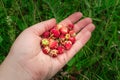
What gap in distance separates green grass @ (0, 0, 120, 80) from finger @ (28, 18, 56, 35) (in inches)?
9.7

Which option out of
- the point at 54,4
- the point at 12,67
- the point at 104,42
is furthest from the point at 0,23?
the point at 104,42

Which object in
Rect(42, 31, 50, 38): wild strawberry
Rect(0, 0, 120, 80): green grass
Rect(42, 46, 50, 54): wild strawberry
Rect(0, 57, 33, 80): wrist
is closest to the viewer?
Rect(0, 57, 33, 80): wrist

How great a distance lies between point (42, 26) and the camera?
282 centimetres

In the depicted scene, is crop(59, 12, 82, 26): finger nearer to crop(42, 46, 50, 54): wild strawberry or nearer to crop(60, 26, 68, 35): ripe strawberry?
crop(60, 26, 68, 35): ripe strawberry

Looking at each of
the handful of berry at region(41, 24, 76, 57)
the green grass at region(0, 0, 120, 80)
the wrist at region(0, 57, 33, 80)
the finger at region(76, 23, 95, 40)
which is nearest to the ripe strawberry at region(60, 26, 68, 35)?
the handful of berry at region(41, 24, 76, 57)

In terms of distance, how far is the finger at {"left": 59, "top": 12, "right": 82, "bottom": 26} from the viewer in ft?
9.91

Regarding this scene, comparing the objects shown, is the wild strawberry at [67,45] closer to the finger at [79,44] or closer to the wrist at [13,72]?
the finger at [79,44]

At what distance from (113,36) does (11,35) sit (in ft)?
2.94

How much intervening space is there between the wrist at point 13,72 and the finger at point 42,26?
312mm

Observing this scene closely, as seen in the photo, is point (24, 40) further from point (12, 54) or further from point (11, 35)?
point (11, 35)

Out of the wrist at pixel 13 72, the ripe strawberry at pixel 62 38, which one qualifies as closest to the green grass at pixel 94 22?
the ripe strawberry at pixel 62 38

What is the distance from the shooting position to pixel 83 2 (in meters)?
3.29

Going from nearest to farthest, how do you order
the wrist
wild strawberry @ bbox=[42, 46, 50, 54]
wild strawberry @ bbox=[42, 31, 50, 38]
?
1. the wrist
2. wild strawberry @ bbox=[42, 46, 50, 54]
3. wild strawberry @ bbox=[42, 31, 50, 38]

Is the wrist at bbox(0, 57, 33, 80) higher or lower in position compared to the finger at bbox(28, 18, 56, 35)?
lower
